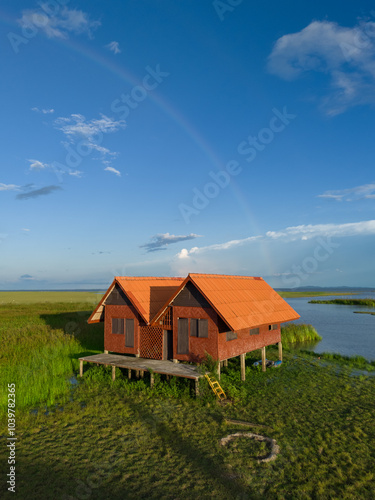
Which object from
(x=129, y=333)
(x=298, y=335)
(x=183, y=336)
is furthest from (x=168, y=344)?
(x=298, y=335)

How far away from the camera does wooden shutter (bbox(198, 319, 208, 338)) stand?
18469mm

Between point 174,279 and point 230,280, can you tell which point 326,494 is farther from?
point 174,279

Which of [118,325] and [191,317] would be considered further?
[118,325]

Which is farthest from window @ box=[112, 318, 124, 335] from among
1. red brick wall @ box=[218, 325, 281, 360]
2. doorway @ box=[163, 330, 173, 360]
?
red brick wall @ box=[218, 325, 281, 360]

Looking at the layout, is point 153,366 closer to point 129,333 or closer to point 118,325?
point 129,333

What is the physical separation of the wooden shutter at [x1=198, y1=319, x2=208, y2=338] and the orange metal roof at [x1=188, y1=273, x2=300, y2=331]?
1.26 metres

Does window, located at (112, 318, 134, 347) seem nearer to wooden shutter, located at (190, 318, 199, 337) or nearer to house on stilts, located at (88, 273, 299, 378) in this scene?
house on stilts, located at (88, 273, 299, 378)

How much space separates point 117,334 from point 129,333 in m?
1.02

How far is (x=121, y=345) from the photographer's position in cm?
2198

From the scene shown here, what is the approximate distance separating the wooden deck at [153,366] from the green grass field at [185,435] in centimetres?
82

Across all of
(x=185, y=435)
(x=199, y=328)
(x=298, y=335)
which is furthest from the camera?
(x=298, y=335)

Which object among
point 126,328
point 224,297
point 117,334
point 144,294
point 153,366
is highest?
point 144,294

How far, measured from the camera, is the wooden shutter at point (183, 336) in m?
19.2

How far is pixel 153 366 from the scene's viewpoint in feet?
61.0
